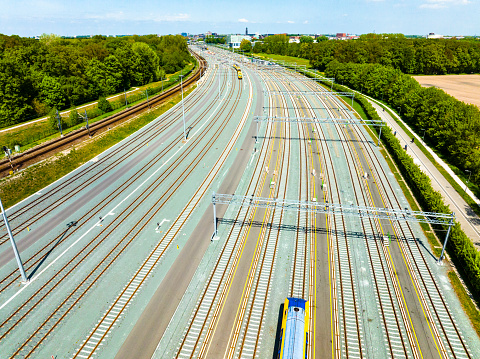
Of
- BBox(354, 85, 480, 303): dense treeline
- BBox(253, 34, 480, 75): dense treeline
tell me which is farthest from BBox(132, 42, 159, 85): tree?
BBox(354, 85, 480, 303): dense treeline

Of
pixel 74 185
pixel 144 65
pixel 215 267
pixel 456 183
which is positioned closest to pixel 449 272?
pixel 456 183

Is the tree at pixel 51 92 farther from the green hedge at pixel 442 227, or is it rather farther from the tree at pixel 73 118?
the green hedge at pixel 442 227

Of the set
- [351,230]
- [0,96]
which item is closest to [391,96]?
[351,230]

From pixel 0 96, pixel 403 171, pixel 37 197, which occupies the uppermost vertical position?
pixel 0 96

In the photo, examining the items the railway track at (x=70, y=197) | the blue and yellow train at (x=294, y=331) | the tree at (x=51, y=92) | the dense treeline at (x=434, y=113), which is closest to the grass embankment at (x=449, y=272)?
the dense treeline at (x=434, y=113)

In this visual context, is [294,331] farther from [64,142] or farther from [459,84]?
[459,84]

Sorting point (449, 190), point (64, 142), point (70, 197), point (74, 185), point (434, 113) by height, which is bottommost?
point (70, 197)

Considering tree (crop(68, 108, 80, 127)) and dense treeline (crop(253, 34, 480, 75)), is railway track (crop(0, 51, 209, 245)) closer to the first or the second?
tree (crop(68, 108, 80, 127))

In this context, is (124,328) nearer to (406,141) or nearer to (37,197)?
(37,197)
